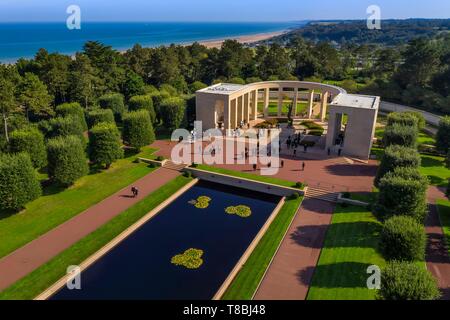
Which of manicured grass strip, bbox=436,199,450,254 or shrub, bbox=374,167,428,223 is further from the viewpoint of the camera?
manicured grass strip, bbox=436,199,450,254

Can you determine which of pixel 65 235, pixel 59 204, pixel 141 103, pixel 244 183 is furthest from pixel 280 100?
pixel 65 235

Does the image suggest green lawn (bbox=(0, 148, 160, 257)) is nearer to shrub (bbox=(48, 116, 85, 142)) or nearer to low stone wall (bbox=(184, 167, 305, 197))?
low stone wall (bbox=(184, 167, 305, 197))

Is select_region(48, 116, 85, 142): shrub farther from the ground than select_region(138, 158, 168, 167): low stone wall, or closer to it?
farther from the ground

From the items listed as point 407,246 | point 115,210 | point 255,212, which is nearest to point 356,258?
point 407,246

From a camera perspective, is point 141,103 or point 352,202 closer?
point 352,202

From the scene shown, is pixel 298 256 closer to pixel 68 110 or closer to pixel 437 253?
pixel 437 253

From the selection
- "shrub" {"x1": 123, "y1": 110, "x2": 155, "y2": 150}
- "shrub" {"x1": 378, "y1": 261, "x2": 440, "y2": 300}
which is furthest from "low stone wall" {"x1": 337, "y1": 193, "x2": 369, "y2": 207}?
"shrub" {"x1": 123, "y1": 110, "x2": 155, "y2": 150}
